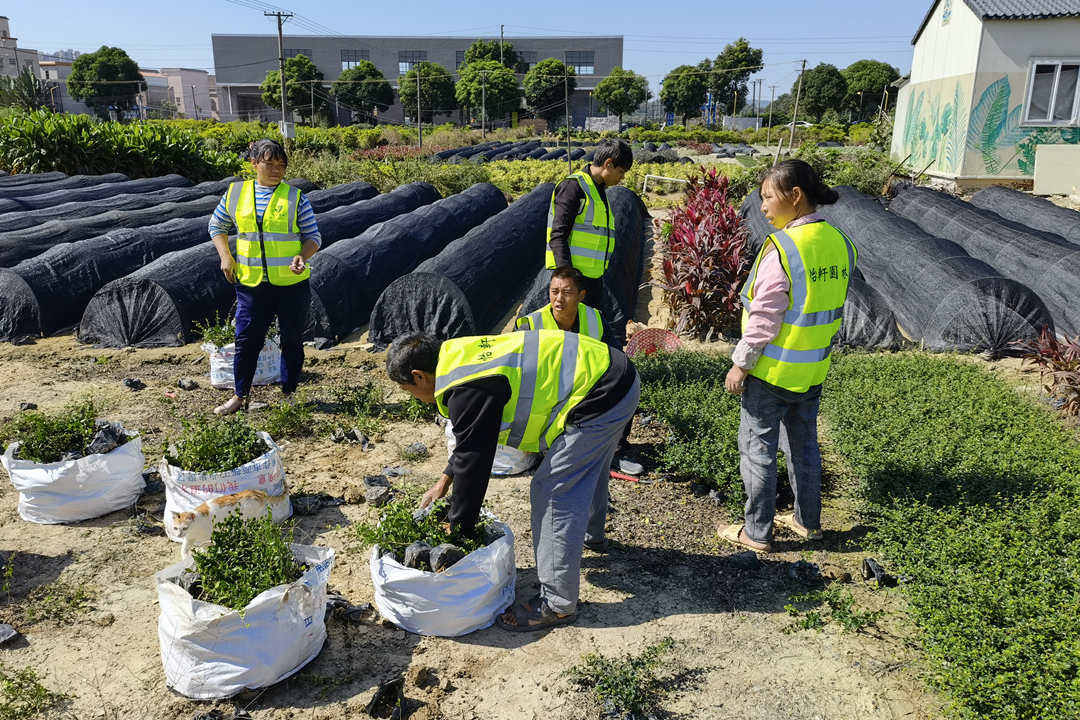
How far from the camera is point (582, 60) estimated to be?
80.6 metres

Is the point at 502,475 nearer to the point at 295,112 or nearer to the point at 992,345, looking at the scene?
the point at 992,345

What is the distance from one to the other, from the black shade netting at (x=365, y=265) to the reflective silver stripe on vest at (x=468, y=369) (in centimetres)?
469

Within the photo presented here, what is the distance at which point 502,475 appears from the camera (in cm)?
446

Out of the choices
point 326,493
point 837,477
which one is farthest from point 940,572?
point 326,493

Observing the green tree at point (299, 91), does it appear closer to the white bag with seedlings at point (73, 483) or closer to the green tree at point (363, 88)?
the green tree at point (363, 88)

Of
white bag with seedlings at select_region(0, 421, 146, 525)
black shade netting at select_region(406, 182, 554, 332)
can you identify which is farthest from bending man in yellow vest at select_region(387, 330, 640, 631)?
black shade netting at select_region(406, 182, 554, 332)

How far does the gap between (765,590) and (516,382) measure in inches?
63.3

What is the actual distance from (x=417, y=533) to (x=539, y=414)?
2.61ft

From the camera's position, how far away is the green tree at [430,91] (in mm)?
56594

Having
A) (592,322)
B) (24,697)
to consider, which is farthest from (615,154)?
(24,697)

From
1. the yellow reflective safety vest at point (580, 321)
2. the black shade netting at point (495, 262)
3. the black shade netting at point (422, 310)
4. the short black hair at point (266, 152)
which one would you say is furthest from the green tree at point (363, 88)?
the yellow reflective safety vest at point (580, 321)

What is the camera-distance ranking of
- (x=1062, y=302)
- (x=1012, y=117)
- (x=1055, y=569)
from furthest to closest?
(x=1012, y=117) < (x=1062, y=302) < (x=1055, y=569)

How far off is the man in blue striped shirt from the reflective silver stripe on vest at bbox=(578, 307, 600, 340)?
83.4 inches

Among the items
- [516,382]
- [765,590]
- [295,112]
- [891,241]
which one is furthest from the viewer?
[295,112]
